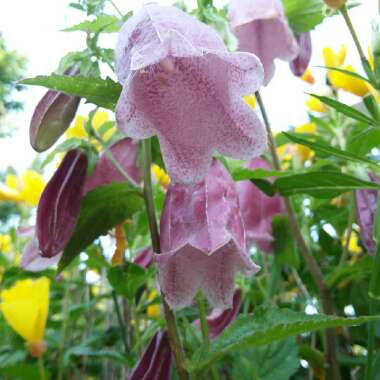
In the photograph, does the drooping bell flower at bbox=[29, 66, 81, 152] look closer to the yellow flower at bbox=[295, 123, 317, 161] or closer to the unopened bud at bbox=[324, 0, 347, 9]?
the unopened bud at bbox=[324, 0, 347, 9]

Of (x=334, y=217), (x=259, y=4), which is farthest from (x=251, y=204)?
(x=259, y=4)

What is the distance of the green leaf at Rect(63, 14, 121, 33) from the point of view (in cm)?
67

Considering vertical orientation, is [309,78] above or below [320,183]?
above

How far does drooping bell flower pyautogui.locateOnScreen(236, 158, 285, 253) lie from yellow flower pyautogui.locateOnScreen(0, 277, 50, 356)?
0.37 metres

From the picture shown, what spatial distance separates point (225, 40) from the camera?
2.06 feet

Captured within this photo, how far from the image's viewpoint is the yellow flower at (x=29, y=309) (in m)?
0.98

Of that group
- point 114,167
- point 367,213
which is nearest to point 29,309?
point 114,167

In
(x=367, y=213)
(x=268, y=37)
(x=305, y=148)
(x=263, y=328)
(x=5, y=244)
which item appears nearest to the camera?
(x=263, y=328)

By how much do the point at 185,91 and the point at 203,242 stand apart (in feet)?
0.56

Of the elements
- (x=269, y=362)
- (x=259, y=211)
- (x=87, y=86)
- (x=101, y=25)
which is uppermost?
(x=101, y=25)

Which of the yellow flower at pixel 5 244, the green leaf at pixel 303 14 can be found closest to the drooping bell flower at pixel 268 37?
the green leaf at pixel 303 14

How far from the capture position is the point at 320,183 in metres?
0.67

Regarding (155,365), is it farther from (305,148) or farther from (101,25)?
(305,148)

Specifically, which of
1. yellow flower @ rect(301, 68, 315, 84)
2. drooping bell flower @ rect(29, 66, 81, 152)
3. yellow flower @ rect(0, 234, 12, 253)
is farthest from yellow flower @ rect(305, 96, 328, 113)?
yellow flower @ rect(0, 234, 12, 253)
